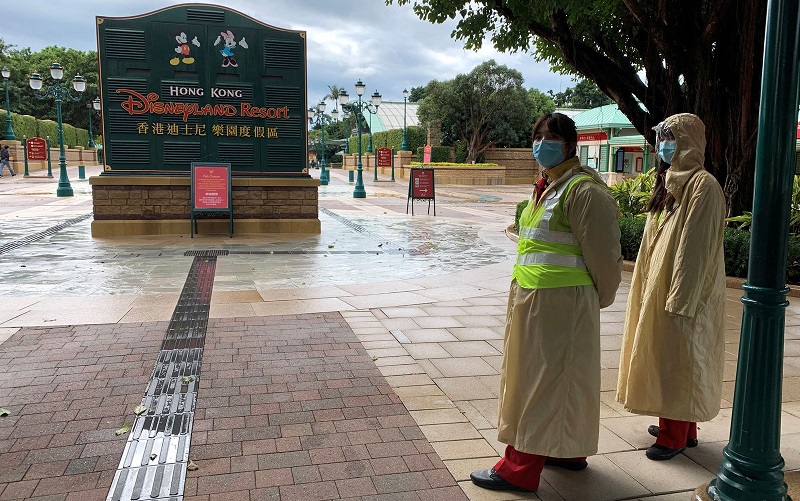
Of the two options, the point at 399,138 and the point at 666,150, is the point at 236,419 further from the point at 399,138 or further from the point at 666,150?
the point at 399,138

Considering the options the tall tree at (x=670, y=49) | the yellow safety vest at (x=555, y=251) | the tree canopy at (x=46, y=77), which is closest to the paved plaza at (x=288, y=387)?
the yellow safety vest at (x=555, y=251)

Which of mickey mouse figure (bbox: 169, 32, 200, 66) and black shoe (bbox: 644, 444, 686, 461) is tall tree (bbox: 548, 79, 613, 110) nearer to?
mickey mouse figure (bbox: 169, 32, 200, 66)

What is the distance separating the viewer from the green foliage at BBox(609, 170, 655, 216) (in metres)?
11.2

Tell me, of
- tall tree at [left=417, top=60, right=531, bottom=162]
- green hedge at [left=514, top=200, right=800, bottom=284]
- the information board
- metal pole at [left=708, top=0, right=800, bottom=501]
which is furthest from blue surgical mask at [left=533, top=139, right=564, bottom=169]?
tall tree at [left=417, top=60, right=531, bottom=162]

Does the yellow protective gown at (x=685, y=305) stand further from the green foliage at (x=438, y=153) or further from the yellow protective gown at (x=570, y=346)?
the green foliage at (x=438, y=153)

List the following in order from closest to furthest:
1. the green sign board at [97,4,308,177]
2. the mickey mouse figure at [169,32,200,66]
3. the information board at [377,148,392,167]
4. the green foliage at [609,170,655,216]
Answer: the green foliage at [609,170,655,216] → the green sign board at [97,4,308,177] → the mickey mouse figure at [169,32,200,66] → the information board at [377,148,392,167]

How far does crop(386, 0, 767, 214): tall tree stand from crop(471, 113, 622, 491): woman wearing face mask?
6886 millimetres

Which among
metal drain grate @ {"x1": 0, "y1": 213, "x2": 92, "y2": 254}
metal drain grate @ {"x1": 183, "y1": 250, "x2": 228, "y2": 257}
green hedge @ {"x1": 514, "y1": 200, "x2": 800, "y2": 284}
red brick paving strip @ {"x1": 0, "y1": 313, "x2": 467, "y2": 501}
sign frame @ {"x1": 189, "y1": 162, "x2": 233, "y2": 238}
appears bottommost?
red brick paving strip @ {"x1": 0, "y1": 313, "x2": 467, "y2": 501}

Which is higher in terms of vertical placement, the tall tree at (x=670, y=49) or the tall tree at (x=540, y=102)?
the tall tree at (x=540, y=102)

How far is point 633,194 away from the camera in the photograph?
1131 centimetres

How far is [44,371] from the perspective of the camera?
4668mm

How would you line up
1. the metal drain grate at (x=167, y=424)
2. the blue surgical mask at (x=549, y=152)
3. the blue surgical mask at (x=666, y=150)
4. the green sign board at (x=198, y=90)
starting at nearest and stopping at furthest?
the blue surgical mask at (x=549, y=152)
the metal drain grate at (x=167, y=424)
the blue surgical mask at (x=666, y=150)
the green sign board at (x=198, y=90)

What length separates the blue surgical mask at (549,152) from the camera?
2.96 m

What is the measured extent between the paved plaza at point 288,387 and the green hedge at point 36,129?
40.6 metres
